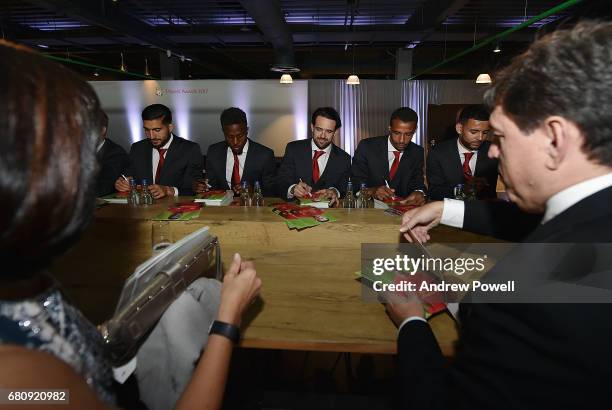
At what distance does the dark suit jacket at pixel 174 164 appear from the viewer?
158 inches

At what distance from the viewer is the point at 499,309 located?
0.79 meters

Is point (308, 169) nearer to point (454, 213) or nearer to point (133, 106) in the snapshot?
point (454, 213)

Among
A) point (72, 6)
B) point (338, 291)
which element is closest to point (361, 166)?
point (338, 291)

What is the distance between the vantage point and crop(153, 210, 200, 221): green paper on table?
182 centimetres

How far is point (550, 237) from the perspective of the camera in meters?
0.81

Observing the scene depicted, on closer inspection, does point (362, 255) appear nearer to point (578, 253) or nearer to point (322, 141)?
point (578, 253)

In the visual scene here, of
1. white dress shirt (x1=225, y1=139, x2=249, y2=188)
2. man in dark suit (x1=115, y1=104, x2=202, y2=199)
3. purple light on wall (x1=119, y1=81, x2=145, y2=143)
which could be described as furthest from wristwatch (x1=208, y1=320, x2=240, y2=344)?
purple light on wall (x1=119, y1=81, x2=145, y2=143)

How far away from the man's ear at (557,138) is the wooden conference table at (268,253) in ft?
2.48

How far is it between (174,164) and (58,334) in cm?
352

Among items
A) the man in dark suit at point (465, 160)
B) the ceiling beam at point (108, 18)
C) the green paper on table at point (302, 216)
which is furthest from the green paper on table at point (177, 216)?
the ceiling beam at point (108, 18)

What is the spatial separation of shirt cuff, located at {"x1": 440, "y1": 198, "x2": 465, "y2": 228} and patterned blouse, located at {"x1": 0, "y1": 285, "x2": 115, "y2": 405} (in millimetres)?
1323

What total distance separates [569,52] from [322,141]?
315 cm

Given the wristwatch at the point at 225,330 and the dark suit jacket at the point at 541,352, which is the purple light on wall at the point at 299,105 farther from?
the dark suit jacket at the point at 541,352

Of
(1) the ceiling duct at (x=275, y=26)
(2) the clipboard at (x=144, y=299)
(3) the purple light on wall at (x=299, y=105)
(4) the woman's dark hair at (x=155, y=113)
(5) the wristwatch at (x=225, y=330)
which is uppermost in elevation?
(1) the ceiling duct at (x=275, y=26)
